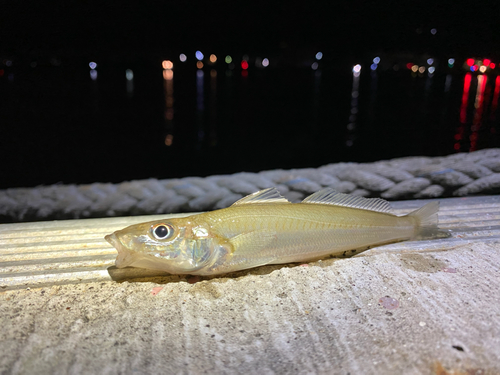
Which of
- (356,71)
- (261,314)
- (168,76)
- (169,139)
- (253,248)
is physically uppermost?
(356,71)

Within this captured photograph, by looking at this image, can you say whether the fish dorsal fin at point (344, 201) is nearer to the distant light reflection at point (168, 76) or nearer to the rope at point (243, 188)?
the rope at point (243, 188)

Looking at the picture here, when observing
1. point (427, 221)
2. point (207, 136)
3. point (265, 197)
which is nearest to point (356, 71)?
point (207, 136)

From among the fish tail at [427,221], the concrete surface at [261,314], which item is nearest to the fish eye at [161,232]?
the concrete surface at [261,314]

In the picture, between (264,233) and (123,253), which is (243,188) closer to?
(264,233)

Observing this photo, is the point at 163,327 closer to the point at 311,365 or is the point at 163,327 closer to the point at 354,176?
the point at 311,365

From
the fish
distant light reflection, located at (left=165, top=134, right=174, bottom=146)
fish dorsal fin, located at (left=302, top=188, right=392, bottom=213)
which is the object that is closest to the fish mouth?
the fish

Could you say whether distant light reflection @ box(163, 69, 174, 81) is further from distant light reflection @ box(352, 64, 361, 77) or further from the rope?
the rope
